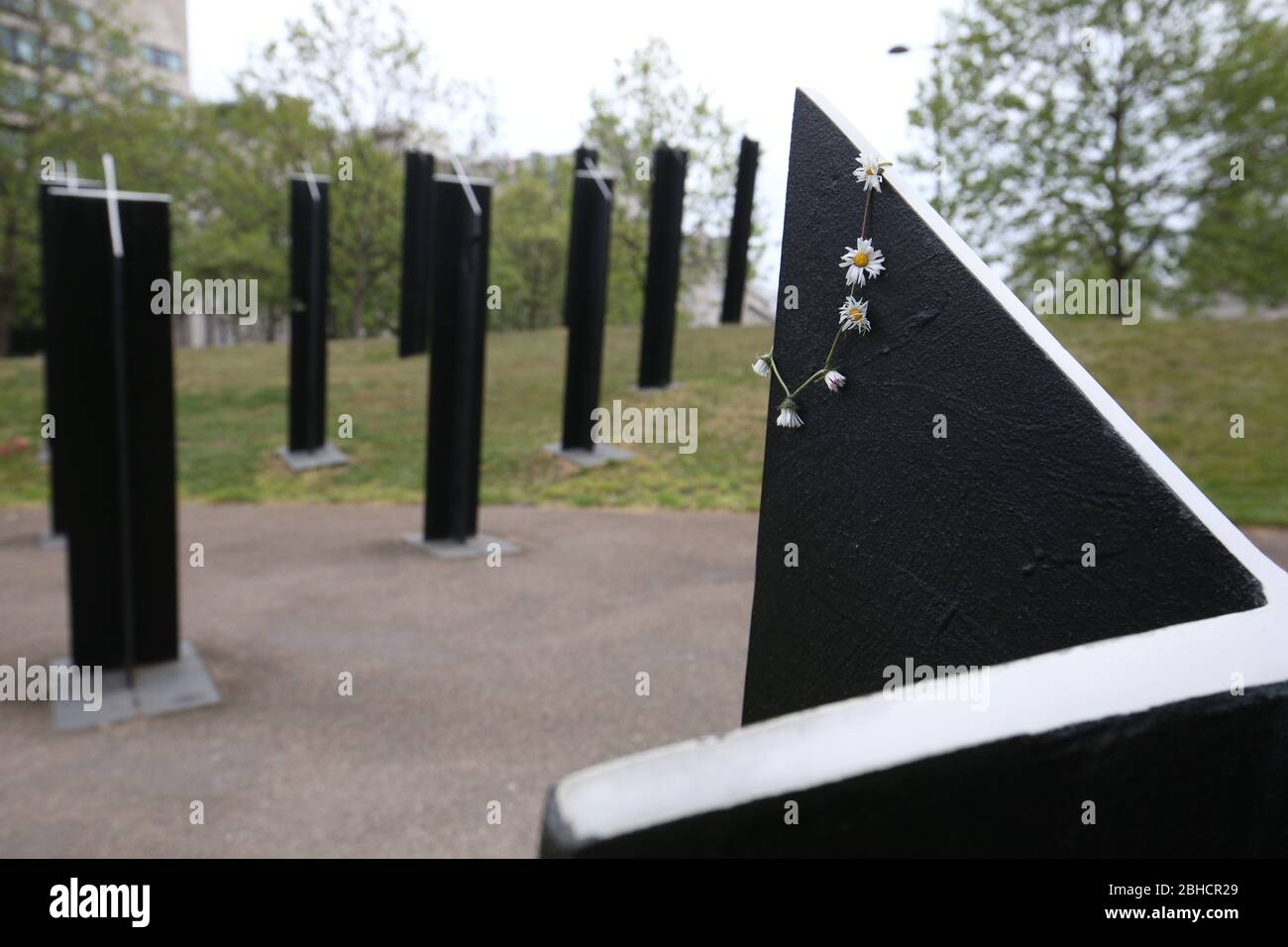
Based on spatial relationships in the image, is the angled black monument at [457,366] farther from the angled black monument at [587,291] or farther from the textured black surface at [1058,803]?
the textured black surface at [1058,803]

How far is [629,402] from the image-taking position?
16.5 meters

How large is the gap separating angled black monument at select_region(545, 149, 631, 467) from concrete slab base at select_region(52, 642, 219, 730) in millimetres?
7686

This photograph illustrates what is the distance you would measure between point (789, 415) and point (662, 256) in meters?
14.7

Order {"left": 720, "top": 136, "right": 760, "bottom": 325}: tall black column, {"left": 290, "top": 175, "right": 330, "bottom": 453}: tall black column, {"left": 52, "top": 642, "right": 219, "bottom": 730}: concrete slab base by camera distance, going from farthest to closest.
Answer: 1. {"left": 720, "top": 136, "right": 760, "bottom": 325}: tall black column
2. {"left": 290, "top": 175, "right": 330, "bottom": 453}: tall black column
3. {"left": 52, "top": 642, "right": 219, "bottom": 730}: concrete slab base

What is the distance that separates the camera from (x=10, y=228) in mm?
27875

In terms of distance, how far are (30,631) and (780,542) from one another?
7.89 metres

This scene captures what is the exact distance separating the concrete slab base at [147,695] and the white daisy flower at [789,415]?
5366 mm

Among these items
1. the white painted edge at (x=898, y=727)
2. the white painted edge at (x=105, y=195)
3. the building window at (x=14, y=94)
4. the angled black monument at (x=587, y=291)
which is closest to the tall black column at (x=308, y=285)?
the angled black monument at (x=587, y=291)

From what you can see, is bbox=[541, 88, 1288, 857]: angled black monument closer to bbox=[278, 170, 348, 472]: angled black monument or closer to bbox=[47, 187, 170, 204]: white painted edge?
bbox=[47, 187, 170, 204]: white painted edge

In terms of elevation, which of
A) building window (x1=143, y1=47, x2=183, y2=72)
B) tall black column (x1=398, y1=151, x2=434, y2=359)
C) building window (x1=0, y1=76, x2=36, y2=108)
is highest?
building window (x1=143, y1=47, x2=183, y2=72)

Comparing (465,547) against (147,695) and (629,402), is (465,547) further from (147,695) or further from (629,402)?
(629,402)

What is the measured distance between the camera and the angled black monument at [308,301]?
595 inches

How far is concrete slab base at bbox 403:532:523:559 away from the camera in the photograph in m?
10.0

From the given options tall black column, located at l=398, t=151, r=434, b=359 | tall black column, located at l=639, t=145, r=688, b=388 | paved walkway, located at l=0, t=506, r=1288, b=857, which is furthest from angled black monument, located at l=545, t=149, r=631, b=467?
tall black column, located at l=398, t=151, r=434, b=359
